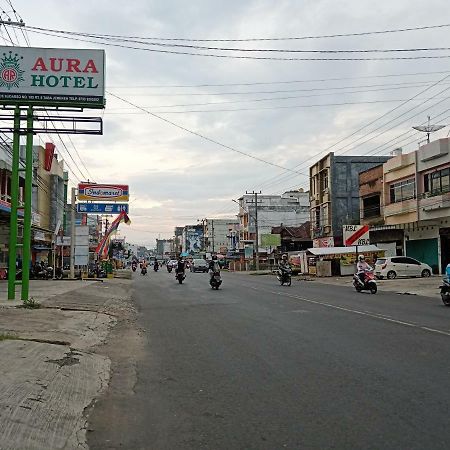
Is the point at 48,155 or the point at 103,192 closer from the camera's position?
the point at 103,192

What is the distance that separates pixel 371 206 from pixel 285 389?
143 ft

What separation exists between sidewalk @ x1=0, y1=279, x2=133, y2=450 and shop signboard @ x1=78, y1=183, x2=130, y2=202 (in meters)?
20.7

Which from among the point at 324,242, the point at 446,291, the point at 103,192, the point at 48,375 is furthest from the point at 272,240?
the point at 48,375

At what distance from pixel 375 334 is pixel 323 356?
107 inches

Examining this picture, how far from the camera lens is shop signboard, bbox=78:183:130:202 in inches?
1393

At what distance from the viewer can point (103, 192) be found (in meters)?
36.2

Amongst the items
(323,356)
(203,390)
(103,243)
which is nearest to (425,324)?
(323,356)

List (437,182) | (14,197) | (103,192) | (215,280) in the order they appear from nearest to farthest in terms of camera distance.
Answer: (14,197) → (215,280) → (103,192) → (437,182)

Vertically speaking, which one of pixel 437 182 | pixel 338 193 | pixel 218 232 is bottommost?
pixel 437 182

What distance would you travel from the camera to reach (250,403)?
619cm

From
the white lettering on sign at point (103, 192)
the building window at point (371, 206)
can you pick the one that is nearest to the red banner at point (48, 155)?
the white lettering on sign at point (103, 192)

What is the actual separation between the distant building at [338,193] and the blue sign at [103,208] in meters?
25.4

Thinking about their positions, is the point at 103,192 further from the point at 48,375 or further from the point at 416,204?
the point at 48,375

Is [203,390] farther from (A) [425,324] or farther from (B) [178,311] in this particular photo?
(B) [178,311]
